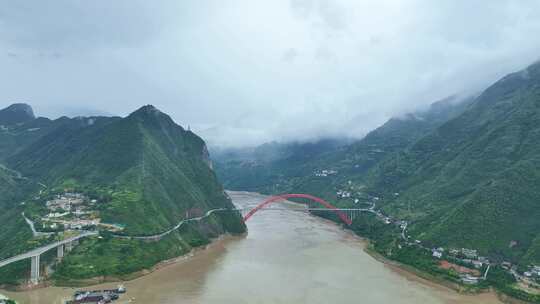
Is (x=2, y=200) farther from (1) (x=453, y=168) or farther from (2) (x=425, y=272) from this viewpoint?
(1) (x=453, y=168)

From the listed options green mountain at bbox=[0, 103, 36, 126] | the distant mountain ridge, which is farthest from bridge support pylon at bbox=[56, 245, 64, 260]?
green mountain at bbox=[0, 103, 36, 126]

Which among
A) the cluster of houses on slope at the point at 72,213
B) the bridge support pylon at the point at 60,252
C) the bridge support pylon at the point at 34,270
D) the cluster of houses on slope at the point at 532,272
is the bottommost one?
the cluster of houses on slope at the point at 532,272

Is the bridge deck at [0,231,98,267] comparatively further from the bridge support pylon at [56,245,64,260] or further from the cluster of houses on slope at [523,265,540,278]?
the cluster of houses on slope at [523,265,540,278]

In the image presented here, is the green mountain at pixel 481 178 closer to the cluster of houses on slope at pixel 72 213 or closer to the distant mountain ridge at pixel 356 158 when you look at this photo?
the distant mountain ridge at pixel 356 158

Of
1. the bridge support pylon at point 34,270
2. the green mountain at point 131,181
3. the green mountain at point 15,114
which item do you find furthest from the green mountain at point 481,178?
the green mountain at point 15,114

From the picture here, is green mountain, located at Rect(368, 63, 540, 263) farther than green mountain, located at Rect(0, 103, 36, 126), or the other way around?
green mountain, located at Rect(0, 103, 36, 126)

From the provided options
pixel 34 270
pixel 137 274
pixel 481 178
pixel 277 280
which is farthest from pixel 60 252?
pixel 481 178

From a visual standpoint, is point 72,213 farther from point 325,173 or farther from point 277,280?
point 325,173
